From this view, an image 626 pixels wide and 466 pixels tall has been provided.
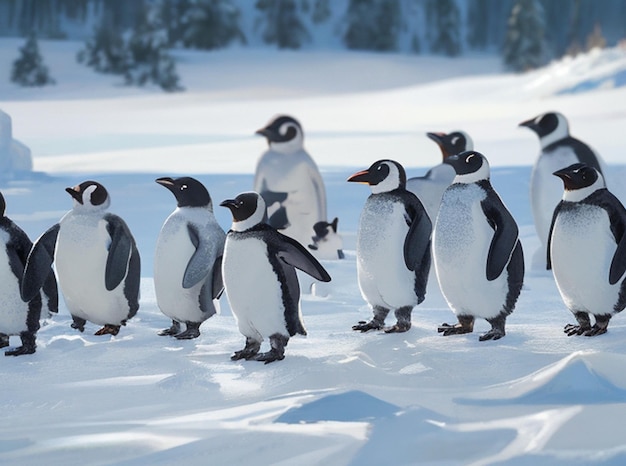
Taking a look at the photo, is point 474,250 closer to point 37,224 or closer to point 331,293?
point 331,293

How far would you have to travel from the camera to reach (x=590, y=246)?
343 centimetres

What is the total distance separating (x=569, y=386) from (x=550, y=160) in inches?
108

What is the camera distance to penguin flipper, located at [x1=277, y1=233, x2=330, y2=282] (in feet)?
Answer: 10.5

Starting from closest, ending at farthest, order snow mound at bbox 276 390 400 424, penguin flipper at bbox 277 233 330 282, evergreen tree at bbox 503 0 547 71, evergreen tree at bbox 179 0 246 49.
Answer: snow mound at bbox 276 390 400 424, penguin flipper at bbox 277 233 330 282, evergreen tree at bbox 503 0 547 71, evergreen tree at bbox 179 0 246 49

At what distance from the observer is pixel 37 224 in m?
6.34

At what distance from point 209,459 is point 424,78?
22.4m

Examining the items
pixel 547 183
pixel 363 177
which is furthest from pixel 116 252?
pixel 547 183

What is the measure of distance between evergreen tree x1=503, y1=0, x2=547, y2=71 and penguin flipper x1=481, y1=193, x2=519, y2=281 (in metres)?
24.9

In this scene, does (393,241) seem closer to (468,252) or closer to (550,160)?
(468,252)

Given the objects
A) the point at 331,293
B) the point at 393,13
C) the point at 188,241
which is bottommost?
the point at 331,293

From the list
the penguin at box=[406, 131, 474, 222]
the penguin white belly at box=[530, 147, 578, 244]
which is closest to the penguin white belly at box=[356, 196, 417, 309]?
the penguin at box=[406, 131, 474, 222]

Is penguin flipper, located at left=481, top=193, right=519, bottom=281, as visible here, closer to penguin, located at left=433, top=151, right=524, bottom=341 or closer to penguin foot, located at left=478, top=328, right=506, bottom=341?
penguin, located at left=433, top=151, right=524, bottom=341

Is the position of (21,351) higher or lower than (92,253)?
lower

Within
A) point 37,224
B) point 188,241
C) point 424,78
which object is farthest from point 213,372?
point 424,78
